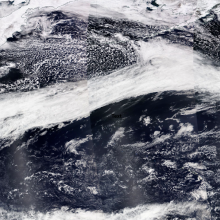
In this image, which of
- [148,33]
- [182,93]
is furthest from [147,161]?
[148,33]

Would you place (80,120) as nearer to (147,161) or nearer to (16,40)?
(147,161)

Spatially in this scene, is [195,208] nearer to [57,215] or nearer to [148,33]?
[57,215]

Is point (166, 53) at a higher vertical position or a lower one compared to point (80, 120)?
A: higher

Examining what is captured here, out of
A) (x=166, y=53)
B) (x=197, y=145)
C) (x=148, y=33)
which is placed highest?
(x=148, y=33)

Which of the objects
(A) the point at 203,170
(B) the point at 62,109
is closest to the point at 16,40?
(B) the point at 62,109

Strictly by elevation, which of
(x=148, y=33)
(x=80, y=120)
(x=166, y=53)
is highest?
(x=148, y=33)

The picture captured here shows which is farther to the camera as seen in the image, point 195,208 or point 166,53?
point 166,53
